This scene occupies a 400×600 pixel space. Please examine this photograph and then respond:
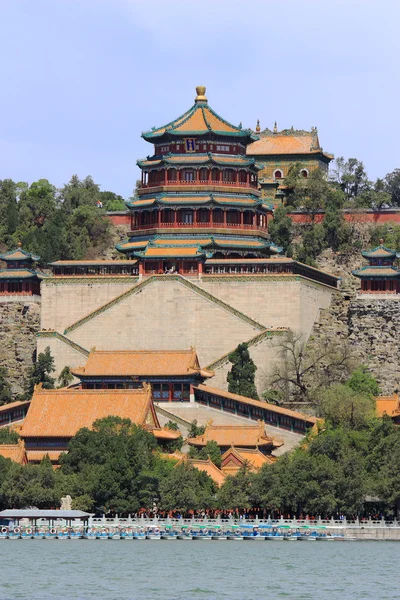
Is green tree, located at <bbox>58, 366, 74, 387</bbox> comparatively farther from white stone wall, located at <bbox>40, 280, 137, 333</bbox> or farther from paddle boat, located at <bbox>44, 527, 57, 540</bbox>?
paddle boat, located at <bbox>44, 527, 57, 540</bbox>

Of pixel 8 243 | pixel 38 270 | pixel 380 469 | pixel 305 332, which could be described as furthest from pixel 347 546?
pixel 8 243

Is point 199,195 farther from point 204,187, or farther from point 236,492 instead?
point 236,492

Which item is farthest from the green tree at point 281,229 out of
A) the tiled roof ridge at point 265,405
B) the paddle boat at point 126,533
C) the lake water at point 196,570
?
the paddle boat at point 126,533

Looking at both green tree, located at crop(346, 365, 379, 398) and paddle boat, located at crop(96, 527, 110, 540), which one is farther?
green tree, located at crop(346, 365, 379, 398)

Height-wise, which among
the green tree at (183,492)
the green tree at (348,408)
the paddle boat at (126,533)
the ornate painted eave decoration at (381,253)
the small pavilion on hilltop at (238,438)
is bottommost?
the paddle boat at (126,533)

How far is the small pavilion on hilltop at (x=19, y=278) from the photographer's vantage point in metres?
142

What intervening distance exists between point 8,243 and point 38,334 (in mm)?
26402

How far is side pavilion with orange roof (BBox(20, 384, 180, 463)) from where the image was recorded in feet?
408

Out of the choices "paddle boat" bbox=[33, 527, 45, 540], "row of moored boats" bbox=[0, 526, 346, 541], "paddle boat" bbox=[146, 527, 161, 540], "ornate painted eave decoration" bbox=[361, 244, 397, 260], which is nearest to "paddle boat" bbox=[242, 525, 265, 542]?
"row of moored boats" bbox=[0, 526, 346, 541]

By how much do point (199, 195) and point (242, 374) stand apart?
16.5 m

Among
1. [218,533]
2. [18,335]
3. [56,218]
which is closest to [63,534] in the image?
[218,533]

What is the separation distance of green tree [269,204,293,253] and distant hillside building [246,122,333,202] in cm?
981

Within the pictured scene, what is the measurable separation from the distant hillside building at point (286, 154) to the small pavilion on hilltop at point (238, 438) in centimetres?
4293

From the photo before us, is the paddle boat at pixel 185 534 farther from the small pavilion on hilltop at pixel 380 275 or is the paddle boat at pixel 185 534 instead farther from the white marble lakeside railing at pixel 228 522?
the small pavilion on hilltop at pixel 380 275
